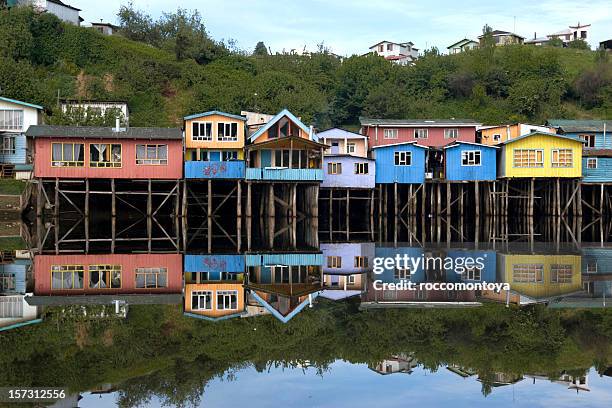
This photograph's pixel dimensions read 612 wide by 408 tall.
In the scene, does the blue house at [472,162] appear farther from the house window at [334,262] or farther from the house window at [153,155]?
the house window at [334,262]

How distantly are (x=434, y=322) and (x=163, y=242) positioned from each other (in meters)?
18.8

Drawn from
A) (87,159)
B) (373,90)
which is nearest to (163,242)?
(87,159)

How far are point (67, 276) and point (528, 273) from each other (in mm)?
13908

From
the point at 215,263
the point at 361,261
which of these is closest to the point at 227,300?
the point at 215,263

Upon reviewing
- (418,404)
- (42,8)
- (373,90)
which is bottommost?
(418,404)

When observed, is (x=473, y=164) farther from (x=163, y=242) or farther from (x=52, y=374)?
(x=52, y=374)

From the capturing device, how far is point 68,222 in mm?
41781

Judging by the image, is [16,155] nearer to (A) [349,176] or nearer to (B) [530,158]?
(A) [349,176]

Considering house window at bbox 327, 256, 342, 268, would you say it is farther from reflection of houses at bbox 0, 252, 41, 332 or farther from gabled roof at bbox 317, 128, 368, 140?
gabled roof at bbox 317, 128, 368, 140

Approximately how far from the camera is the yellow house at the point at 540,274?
20.1m

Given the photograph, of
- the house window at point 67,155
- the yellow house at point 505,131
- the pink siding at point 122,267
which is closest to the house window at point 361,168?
the yellow house at point 505,131

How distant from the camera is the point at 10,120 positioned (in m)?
47.5

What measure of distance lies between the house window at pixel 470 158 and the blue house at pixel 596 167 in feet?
21.9

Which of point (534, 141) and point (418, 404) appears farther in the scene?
point (534, 141)
